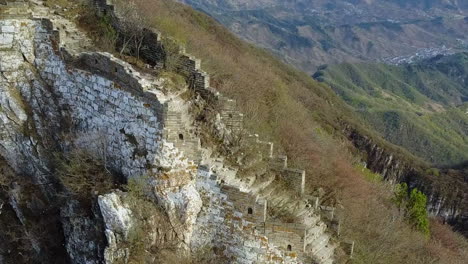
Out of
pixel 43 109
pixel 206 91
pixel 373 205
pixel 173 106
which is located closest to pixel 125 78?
pixel 173 106

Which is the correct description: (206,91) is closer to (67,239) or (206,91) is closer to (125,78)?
(125,78)

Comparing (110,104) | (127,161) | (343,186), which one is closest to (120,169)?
(127,161)

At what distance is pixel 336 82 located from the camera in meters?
193

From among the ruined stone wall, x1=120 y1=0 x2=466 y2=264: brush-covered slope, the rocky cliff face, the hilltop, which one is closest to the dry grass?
x1=120 y1=0 x2=466 y2=264: brush-covered slope

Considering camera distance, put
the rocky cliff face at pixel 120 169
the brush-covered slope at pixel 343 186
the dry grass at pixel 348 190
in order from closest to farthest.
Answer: the rocky cliff face at pixel 120 169, the brush-covered slope at pixel 343 186, the dry grass at pixel 348 190

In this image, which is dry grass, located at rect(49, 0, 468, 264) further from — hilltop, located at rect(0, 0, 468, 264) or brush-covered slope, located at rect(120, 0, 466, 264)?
hilltop, located at rect(0, 0, 468, 264)

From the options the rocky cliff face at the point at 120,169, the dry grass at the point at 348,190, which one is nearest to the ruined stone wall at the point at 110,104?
the rocky cliff face at the point at 120,169

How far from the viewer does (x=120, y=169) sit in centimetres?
1463

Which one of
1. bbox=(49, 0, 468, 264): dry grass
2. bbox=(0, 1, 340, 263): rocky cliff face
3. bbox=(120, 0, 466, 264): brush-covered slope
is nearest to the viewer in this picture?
bbox=(0, 1, 340, 263): rocky cliff face

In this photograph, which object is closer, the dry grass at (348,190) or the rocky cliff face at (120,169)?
the rocky cliff face at (120,169)

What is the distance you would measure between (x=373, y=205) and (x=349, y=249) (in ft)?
40.1

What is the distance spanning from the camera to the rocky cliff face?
13.7 metres

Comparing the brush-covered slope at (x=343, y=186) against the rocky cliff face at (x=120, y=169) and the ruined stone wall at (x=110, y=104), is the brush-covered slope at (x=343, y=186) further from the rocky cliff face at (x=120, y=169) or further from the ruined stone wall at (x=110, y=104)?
the ruined stone wall at (x=110, y=104)

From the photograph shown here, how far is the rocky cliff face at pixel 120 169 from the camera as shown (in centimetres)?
1367
